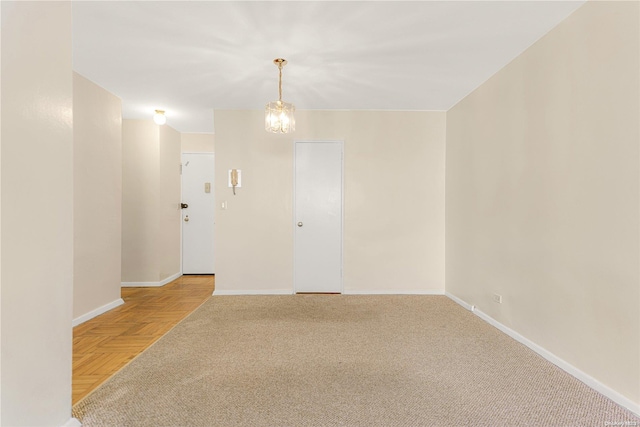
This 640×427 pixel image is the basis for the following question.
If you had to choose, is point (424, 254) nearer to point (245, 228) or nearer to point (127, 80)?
point (245, 228)

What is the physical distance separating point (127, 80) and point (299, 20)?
2190 millimetres

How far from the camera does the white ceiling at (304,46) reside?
2.23 metres

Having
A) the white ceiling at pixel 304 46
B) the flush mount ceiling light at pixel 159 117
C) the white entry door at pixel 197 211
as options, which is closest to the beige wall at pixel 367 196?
the white ceiling at pixel 304 46

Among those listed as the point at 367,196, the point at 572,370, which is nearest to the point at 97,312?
the point at 367,196

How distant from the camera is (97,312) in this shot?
3574 mm

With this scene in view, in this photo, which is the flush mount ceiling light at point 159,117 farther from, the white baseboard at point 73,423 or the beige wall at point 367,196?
the white baseboard at point 73,423

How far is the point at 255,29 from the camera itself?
8.05 feet

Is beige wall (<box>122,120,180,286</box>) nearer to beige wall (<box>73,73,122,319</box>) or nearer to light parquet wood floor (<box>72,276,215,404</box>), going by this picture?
light parquet wood floor (<box>72,276,215,404</box>)

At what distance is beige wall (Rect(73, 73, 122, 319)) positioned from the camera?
332 centimetres

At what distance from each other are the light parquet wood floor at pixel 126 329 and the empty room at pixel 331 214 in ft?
0.10

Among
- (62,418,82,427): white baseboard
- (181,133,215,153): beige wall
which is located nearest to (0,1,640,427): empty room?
(62,418,82,427): white baseboard

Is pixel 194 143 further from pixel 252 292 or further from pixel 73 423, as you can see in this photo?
pixel 73 423

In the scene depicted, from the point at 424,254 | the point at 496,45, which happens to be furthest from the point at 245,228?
the point at 496,45

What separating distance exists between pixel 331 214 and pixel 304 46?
7.44 feet
